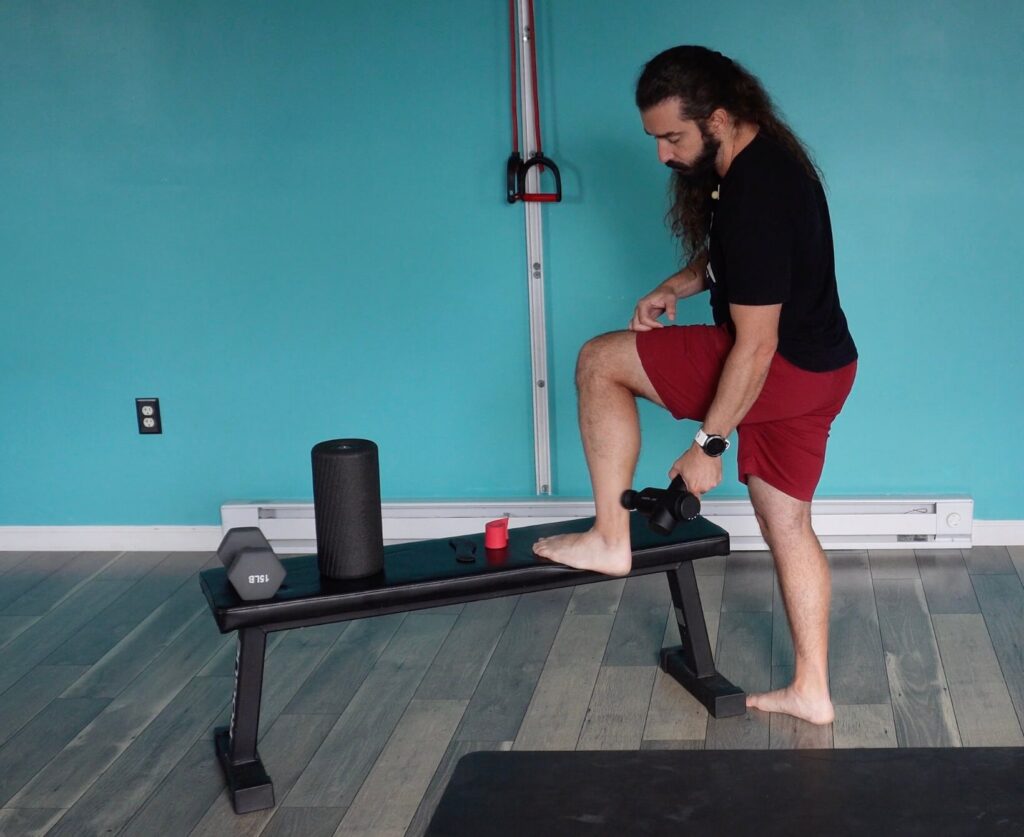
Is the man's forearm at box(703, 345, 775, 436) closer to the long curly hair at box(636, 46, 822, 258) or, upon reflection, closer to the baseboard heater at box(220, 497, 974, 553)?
the long curly hair at box(636, 46, 822, 258)

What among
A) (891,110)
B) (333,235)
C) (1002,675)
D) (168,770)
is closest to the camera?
(168,770)

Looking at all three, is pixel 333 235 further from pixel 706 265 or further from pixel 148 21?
pixel 706 265

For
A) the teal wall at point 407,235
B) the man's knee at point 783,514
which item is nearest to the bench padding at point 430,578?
the man's knee at point 783,514

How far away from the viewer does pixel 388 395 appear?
12.0ft

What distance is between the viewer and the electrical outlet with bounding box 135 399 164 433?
374 centimetres

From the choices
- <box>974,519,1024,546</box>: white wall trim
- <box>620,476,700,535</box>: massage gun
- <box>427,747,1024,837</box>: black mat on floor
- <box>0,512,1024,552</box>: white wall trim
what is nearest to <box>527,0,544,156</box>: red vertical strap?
<box>0,512,1024,552</box>: white wall trim

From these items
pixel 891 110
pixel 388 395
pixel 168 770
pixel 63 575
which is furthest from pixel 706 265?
pixel 63 575

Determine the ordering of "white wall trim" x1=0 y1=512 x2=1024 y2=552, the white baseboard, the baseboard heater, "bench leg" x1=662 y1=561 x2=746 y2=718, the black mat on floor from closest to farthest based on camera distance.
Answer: the black mat on floor
"bench leg" x1=662 y1=561 x2=746 y2=718
the baseboard heater
"white wall trim" x1=0 y1=512 x2=1024 y2=552
the white baseboard

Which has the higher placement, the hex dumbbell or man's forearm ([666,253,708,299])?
man's forearm ([666,253,708,299])

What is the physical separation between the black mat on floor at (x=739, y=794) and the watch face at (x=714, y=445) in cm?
68

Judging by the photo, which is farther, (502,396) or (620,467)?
(502,396)

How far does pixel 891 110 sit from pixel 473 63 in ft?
3.75

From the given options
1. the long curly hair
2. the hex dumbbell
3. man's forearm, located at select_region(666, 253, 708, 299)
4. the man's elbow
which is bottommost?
the hex dumbbell

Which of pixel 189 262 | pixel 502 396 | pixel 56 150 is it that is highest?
pixel 56 150
